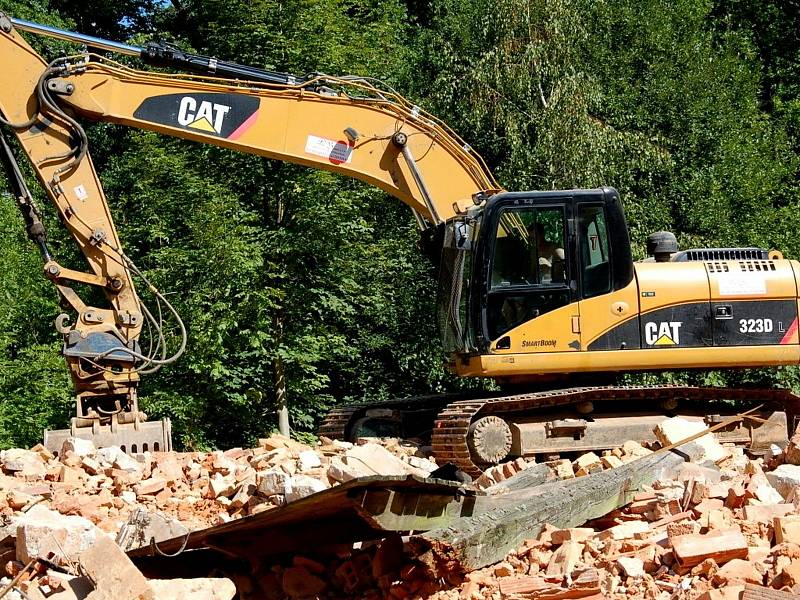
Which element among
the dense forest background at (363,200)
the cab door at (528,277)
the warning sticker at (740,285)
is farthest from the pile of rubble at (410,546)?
the dense forest background at (363,200)

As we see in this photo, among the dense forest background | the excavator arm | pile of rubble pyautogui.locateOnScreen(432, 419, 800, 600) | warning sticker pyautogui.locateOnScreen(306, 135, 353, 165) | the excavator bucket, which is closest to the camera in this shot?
pile of rubble pyautogui.locateOnScreen(432, 419, 800, 600)

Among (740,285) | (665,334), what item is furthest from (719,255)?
(665,334)

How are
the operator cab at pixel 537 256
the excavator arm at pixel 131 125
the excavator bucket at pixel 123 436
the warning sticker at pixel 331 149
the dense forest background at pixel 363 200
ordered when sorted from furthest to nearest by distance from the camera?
the dense forest background at pixel 363 200 → the warning sticker at pixel 331 149 → the operator cab at pixel 537 256 → the excavator arm at pixel 131 125 → the excavator bucket at pixel 123 436

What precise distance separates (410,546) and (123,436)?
13.4 feet

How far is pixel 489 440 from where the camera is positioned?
9805mm

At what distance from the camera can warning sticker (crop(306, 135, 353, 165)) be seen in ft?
33.3

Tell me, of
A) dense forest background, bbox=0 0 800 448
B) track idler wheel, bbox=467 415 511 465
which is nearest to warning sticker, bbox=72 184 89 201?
track idler wheel, bbox=467 415 511 465

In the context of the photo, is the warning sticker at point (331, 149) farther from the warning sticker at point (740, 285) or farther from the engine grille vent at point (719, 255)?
the warning sticker at point (740, 285)

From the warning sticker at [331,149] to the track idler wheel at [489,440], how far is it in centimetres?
274

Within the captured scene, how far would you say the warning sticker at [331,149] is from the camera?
1015 cm

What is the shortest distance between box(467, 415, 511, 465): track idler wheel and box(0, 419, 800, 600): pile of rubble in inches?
53.1

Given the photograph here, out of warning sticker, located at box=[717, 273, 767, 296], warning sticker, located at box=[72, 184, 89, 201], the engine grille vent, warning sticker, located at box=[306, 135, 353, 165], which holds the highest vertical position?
warning sticker, located at box=[306, 135, 353, 165]

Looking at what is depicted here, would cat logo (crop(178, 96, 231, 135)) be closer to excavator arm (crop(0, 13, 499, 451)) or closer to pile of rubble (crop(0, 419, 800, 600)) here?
excavator arm (crop(0, 13, 499, 451))

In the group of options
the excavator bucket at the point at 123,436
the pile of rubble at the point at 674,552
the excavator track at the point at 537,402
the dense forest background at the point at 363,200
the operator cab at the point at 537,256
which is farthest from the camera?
the dense forest background at the point at 363,200
